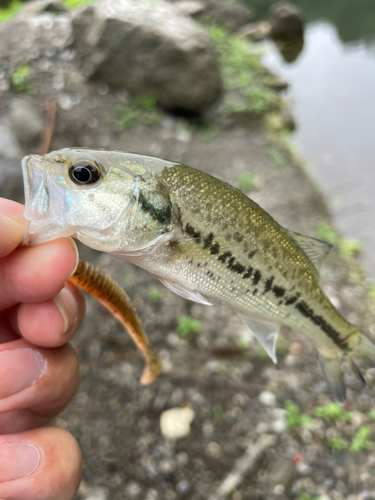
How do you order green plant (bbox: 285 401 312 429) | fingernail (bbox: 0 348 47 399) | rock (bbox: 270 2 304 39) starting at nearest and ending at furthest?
1. fingernail (bbox: 0 348 47 399)
2. green plant (bbox: 285 401 312 429)
3. rock (bbox: 270 2 304 39)

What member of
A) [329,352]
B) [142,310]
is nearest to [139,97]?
[142,310]

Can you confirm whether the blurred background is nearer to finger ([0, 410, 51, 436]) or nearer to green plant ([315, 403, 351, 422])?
green plant ([315, 403, 351, 422])

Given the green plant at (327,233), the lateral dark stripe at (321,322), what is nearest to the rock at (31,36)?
the green plant at (327,233)

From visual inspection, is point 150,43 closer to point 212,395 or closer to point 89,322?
point 89,322

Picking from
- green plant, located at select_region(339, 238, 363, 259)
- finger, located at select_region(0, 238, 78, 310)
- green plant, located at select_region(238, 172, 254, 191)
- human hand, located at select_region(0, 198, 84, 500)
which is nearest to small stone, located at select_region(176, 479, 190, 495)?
human hand, located at select_region(0, 198, 84, 500)

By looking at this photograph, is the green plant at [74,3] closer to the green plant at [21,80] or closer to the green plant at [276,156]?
the green plant at [21,80]

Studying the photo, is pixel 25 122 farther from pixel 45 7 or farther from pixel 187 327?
pixel 45 7
